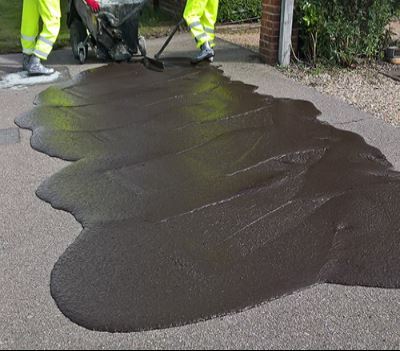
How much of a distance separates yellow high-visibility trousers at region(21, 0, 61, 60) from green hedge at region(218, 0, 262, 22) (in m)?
3.87

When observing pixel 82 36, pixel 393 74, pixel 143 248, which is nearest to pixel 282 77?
pixel 393 74

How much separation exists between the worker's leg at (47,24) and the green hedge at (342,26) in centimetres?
303

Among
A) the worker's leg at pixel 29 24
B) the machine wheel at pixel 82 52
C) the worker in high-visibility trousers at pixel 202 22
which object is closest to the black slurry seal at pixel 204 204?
the worker's leg at pixel 29 24

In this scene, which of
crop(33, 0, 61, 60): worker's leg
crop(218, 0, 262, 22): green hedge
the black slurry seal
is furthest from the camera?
crop(218, 0, 262, 22): green hedge

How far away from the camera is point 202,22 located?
24.6 ft

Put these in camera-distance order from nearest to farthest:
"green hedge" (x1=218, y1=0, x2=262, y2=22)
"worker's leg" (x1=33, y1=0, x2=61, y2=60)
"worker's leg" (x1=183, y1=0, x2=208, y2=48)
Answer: "worker's leg" (x1=33, y1=0, x2=61, y2=60)
"worker's leg" (x1=183, y1=0, x2=208, y2=48)
"green hedge" (x1=218, y1=0, x2=262, y2=22)

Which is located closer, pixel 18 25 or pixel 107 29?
pixel 107 29

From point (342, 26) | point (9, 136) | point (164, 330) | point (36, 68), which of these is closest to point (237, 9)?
point (342, 26)

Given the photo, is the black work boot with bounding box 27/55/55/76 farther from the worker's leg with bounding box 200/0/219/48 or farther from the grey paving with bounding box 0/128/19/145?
the worker's leg with bounding box 200/0/219/48

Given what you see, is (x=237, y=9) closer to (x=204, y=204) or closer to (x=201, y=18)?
(x=201, y=18)

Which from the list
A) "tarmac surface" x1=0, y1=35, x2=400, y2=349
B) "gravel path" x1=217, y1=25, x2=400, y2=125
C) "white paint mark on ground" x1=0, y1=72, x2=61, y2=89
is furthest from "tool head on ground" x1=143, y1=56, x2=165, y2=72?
"tarmac surface" x1=0, y1=35, x2=400, y2=349

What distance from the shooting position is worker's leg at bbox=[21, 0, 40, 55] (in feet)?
22.3

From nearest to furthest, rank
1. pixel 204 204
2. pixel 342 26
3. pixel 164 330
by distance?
pixel 164 330 → pixel 204 204 → pixel 342 26

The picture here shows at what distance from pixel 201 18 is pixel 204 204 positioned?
172 inches
